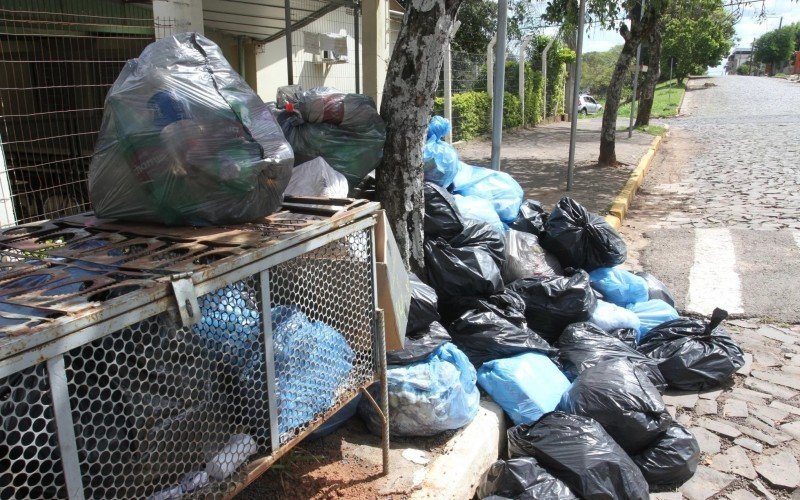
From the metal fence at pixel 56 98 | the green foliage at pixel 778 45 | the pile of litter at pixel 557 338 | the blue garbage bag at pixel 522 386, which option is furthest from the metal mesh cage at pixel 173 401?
the green foliage at pixel 778 45

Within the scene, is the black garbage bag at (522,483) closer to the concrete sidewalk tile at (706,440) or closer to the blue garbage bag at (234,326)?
the concrete sidewalk tile at (706,440)

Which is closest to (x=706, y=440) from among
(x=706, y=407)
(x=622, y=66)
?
(x=706, y=407)

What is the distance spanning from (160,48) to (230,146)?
0.46 metres

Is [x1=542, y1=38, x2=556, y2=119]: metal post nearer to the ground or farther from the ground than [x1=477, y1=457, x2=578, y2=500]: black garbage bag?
farther from the ground

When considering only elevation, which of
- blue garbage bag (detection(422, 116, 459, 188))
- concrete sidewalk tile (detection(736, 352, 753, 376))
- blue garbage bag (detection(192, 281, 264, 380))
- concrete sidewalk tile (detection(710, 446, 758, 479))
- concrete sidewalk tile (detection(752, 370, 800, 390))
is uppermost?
blue garbage bag (detection(422, 116, 459, 188))

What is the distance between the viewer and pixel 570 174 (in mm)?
8305

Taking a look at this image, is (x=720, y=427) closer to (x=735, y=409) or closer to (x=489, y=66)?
(x=735, y=409)

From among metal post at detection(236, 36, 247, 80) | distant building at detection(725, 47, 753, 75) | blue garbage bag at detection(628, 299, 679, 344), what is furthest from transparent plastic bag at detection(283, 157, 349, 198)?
distant building at detection(725, 47, 753, 75)

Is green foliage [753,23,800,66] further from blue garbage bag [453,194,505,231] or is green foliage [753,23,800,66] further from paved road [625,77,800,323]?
blue garbage bag [453,194,505,231]

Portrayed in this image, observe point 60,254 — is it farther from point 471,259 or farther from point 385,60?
point 385,60

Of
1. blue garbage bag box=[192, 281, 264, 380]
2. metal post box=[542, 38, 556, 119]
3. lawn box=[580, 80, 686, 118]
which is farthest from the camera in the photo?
lawn box=[580, 80, 686, 118]

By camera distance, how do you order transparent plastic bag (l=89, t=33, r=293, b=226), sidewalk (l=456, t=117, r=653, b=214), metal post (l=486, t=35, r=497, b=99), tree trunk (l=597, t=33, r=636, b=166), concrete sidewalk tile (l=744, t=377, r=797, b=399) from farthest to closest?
metal post (l=486, t=35, r=497, b=99) → tree trunk (l=597, t=33, r=636, b=166) → sidewalk (l=456, t=117, r=653, b=214) → concrete sidewalk tile (l=744, t=377, r=797, b=399) → transparent plastic bag (l=89, t=33, r=293, b=226)

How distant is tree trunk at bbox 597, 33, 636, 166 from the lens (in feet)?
35.3

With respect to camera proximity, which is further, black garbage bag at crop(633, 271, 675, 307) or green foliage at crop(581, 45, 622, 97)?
green foliage at crop(581, 45, 622, 97)
